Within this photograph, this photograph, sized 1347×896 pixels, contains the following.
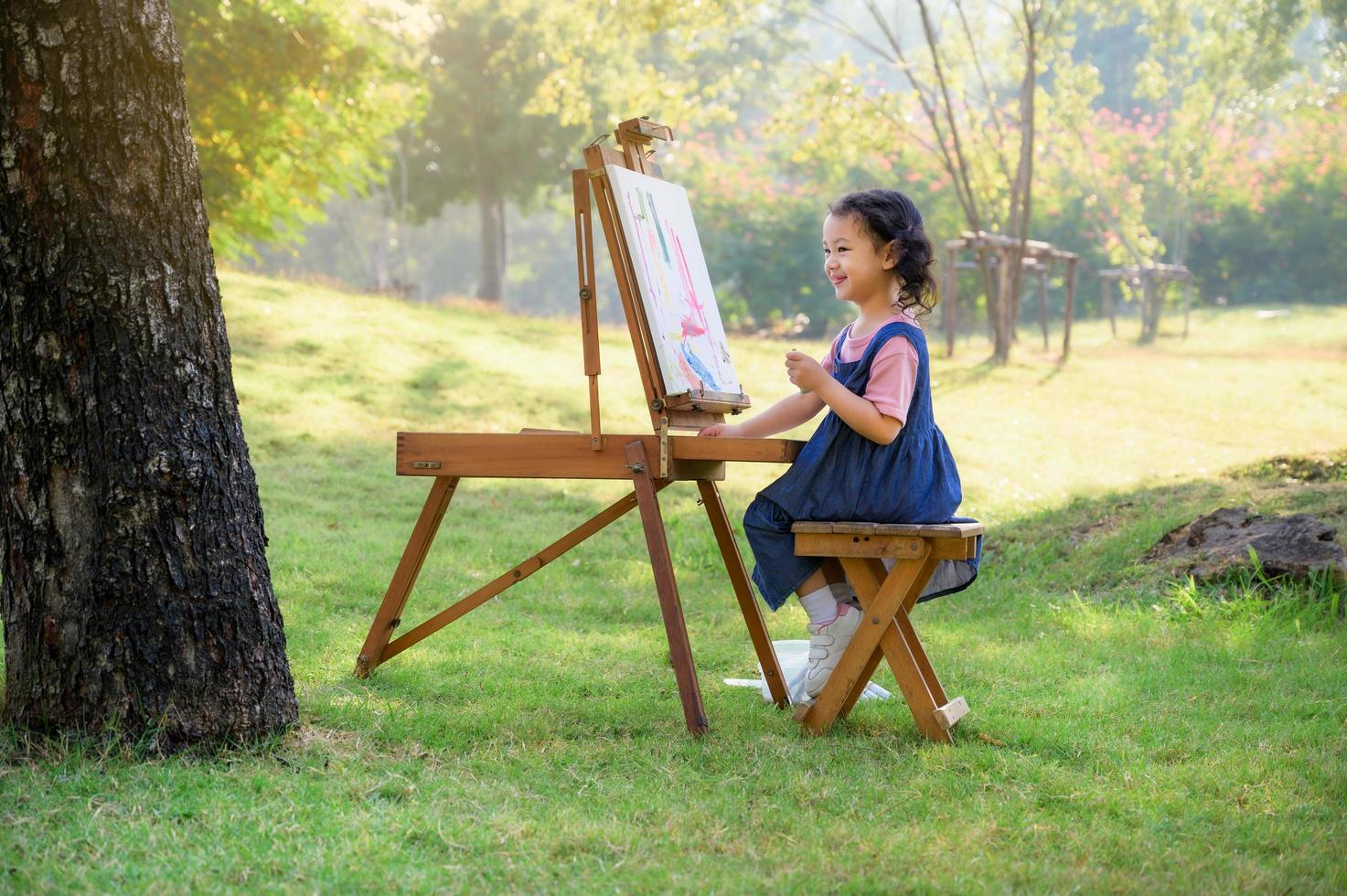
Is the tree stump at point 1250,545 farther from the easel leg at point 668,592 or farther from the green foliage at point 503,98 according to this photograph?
the green foliage at point 503,98

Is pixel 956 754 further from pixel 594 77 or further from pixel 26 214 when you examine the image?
pixel 594 77

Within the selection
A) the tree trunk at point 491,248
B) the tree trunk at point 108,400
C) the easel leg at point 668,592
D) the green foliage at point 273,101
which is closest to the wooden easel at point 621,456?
the easel leg at point 668,592

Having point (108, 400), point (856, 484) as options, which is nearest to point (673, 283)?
point (856, 484)

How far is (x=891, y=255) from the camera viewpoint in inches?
146

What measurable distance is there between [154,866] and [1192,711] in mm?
3025

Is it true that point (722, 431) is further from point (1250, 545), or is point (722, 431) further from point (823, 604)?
point (1250, 545)

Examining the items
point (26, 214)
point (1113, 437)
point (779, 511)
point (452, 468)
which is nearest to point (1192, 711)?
point (779, 511)

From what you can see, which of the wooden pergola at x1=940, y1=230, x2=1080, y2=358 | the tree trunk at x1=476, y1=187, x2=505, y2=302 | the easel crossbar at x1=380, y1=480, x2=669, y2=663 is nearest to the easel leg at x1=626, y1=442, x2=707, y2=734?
A: the easel crossbar at x1=380, y1=480, x2=669, y2=663

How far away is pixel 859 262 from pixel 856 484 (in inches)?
26.2

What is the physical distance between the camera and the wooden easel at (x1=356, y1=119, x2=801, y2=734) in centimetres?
351

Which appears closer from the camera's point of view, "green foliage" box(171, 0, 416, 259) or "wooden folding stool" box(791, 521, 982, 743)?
"wooden folding stool" box(791, 521, 982, 743)

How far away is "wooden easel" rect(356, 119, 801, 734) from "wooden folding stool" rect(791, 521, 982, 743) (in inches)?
11.4

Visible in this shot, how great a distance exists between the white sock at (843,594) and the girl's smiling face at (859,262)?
0.84 meters

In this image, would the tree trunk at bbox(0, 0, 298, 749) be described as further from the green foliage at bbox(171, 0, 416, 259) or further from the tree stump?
the green foliage at bbox(171, 0, 416, 259)
